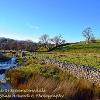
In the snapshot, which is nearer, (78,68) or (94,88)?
(94,88)

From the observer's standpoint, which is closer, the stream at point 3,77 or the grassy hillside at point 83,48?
the stream at point 3,77

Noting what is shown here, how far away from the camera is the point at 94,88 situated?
1952 cm

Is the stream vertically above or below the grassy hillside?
below

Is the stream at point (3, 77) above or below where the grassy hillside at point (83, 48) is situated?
below

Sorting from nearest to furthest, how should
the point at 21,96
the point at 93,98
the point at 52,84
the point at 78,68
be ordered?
the point at 93,98, the point at 21,96, the point at 52,84, the point at 78,68

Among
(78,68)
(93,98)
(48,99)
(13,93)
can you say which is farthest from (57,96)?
(78,68)

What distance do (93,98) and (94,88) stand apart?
1.67 metres

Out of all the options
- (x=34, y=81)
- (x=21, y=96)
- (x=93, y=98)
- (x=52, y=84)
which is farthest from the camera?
(x=34, y=81)

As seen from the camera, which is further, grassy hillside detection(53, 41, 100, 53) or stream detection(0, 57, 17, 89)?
grassy hillside detection(53, 41, 100, 53)

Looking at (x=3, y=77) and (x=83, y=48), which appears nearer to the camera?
(x=3, y=77)

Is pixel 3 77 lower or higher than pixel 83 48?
lower

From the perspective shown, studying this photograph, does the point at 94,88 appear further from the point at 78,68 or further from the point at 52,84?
the point at 78,68

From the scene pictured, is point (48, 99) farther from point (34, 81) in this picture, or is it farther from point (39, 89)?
point (34, 81)

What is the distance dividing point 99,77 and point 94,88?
1837 mm
